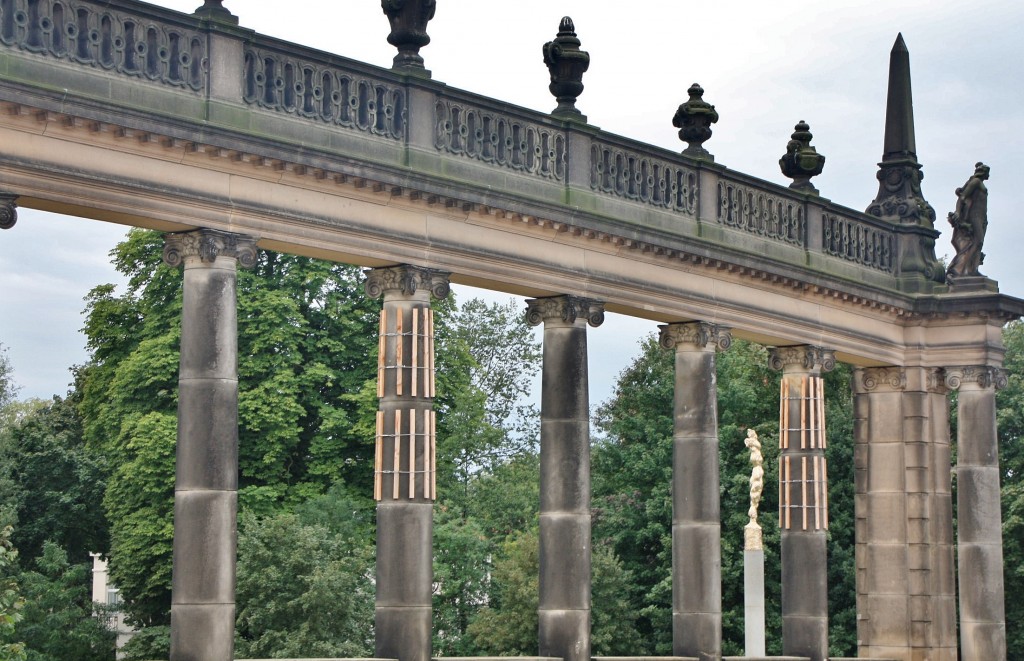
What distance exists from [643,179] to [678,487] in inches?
294

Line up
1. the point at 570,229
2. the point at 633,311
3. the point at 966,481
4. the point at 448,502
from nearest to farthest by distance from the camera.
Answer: the point at 570,229 → the point at 633,311 → the point at 966,481 → the point at 448,502

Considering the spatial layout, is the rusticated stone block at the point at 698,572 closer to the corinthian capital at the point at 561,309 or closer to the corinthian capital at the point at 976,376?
the corinthian capital at the point at 561,309

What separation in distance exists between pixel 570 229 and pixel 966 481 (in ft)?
59.2

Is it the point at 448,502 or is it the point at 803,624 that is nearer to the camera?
the point at 803,624

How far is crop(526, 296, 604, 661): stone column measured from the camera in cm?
4266

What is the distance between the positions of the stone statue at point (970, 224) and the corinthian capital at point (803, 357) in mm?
6550

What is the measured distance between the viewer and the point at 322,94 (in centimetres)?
3856

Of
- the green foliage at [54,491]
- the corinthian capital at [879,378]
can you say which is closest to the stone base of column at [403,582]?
the corinthian capital at [879,378]

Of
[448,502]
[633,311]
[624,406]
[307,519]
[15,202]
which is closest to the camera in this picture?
[15,202]

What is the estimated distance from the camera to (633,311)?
153 feet

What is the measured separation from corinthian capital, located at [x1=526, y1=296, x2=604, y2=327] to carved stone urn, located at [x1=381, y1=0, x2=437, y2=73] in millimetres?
6307

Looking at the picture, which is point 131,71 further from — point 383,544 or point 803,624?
point 803,624

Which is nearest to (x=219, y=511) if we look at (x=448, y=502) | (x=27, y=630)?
(x=27, y=630)

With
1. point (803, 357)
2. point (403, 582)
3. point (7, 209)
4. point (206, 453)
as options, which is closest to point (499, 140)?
point (403, 582)
